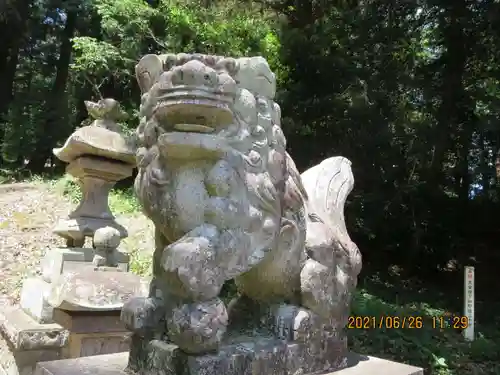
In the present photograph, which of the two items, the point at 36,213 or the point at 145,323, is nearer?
the point at 145,323

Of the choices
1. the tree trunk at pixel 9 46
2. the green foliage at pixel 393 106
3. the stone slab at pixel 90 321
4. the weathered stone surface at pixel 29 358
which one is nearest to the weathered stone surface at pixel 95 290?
the stone slab at pixel 90 321

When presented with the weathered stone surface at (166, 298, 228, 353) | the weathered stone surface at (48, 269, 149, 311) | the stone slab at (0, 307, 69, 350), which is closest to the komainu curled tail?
the weathered stone surface at (166, 298, 228, 353)

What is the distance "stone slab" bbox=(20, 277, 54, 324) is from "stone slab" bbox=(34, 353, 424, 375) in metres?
1.56

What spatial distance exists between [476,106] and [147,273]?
465 centimetres

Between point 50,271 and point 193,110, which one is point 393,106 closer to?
point 50,271

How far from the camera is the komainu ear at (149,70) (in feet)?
5.53

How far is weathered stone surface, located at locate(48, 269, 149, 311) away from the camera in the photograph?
291 cm

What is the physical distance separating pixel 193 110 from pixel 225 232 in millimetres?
404

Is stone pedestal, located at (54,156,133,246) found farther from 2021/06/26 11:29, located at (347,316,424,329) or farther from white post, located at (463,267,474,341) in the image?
white post, located at (463,267,474,341)

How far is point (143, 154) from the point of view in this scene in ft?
5.59

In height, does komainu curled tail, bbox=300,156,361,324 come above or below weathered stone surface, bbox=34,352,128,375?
above

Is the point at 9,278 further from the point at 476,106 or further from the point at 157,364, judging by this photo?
the point at 476,106

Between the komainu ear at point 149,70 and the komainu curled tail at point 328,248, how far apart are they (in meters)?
0.83

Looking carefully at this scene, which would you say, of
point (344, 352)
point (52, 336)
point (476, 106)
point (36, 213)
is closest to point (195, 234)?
point (344, 352)
